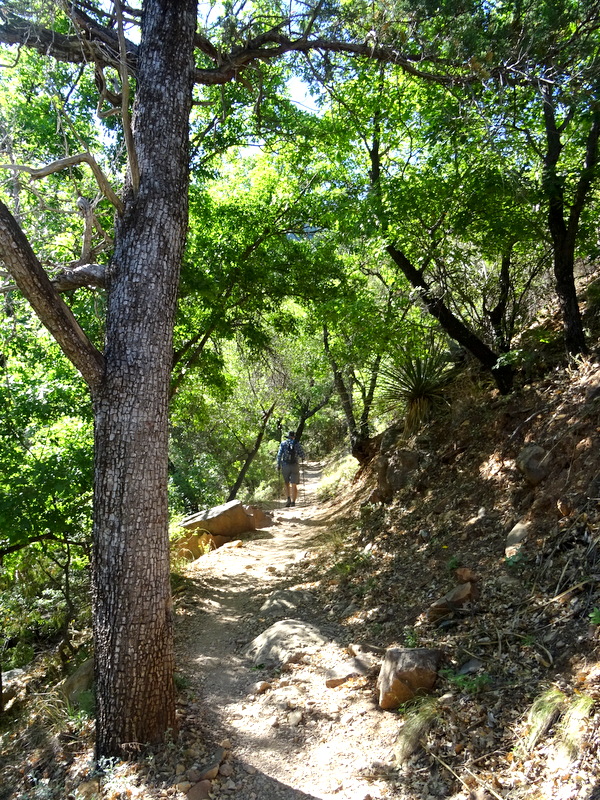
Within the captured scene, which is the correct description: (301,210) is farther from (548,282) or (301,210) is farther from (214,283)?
(548,282)

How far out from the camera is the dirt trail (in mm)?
3315

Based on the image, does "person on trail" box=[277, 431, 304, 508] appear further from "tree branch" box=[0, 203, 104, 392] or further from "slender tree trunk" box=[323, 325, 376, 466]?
"tree branch" box=[0, 203, 104, 392]

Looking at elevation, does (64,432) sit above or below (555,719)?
above

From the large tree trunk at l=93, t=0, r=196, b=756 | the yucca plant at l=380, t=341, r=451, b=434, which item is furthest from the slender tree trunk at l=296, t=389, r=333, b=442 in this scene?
the large tree trunk at l=93, t=0, r=196, b=756

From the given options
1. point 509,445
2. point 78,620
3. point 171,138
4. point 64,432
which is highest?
point 171,138

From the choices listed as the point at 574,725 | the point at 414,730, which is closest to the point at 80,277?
the point at 414,730

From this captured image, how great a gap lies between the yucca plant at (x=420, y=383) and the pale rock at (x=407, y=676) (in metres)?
5.19

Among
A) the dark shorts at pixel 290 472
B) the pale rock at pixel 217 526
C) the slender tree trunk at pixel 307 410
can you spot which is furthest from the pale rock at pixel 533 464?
the slender tree trunk at pixel 307 410

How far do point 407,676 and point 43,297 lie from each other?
3555 mm

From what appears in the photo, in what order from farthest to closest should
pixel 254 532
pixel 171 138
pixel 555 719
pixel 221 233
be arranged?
pixel 254 532 < pixel 221 233 < pixel 171 138 < pixel 555 719

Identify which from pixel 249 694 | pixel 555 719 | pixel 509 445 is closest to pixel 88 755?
pixel 249 694

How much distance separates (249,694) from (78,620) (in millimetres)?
4534

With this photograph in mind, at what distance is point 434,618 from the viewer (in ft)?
14.7

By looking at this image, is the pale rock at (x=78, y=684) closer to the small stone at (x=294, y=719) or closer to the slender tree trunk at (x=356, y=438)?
the small stone at (x=294, y=719)
